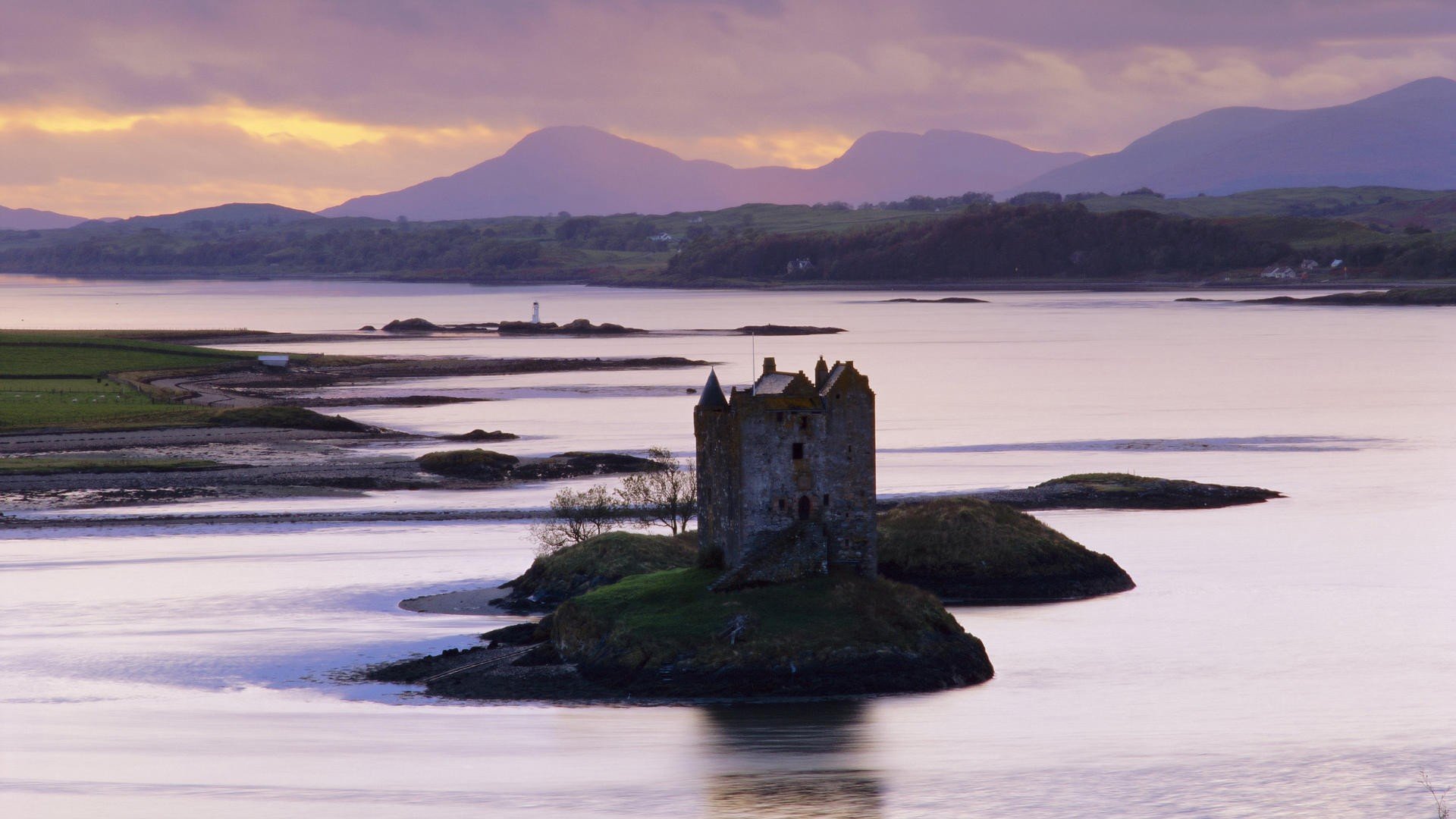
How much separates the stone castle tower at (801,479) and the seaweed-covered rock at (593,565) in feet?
30.3

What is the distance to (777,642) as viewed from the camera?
46719mm

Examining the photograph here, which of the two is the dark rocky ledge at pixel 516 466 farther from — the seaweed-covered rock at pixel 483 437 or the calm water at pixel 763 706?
the seaweed-covered rock at pixel 483 437

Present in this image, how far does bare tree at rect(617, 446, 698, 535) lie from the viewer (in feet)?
238

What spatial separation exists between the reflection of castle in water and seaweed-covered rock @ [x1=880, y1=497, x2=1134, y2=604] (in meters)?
16.3

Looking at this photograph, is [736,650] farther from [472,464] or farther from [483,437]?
[483,437]

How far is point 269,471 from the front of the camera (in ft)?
308

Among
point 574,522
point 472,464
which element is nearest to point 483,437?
point 472,464

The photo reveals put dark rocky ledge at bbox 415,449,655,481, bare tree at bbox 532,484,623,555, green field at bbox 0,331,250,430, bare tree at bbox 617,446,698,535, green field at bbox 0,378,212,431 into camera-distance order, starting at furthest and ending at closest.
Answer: green field at bbox 0,331,250,430, green field at bbox 0,378,212,431, dark rocky ledge at bbox 415,449,655,481, bare tree at bbox 617,446,698,535, bare tree at bbox 532,484,623,555

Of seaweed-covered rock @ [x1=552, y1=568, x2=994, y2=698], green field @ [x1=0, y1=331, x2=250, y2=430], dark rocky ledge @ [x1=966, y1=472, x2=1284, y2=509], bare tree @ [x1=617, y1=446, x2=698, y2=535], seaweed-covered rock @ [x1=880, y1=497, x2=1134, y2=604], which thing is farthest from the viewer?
green field @ [x1=0, y1=331, x2=250, y2=430]

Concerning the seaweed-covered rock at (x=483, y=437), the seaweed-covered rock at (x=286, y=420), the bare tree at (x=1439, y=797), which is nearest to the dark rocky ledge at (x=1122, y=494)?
the seaweed-covered rock at (x=483, y=437)

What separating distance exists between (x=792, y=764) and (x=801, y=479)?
29.6 ft

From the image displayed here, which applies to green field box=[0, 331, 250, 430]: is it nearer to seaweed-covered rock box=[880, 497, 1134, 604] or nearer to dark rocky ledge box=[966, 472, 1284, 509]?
dark rocky ledge box=[966, 472, 1284, 509]

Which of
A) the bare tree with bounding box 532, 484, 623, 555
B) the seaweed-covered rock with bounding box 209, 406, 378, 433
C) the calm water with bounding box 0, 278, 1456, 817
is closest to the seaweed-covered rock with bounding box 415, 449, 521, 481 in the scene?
the calm water with bounding box 0, 278, 1456, 817

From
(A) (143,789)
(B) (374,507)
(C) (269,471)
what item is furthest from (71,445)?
(A) (143,789)
